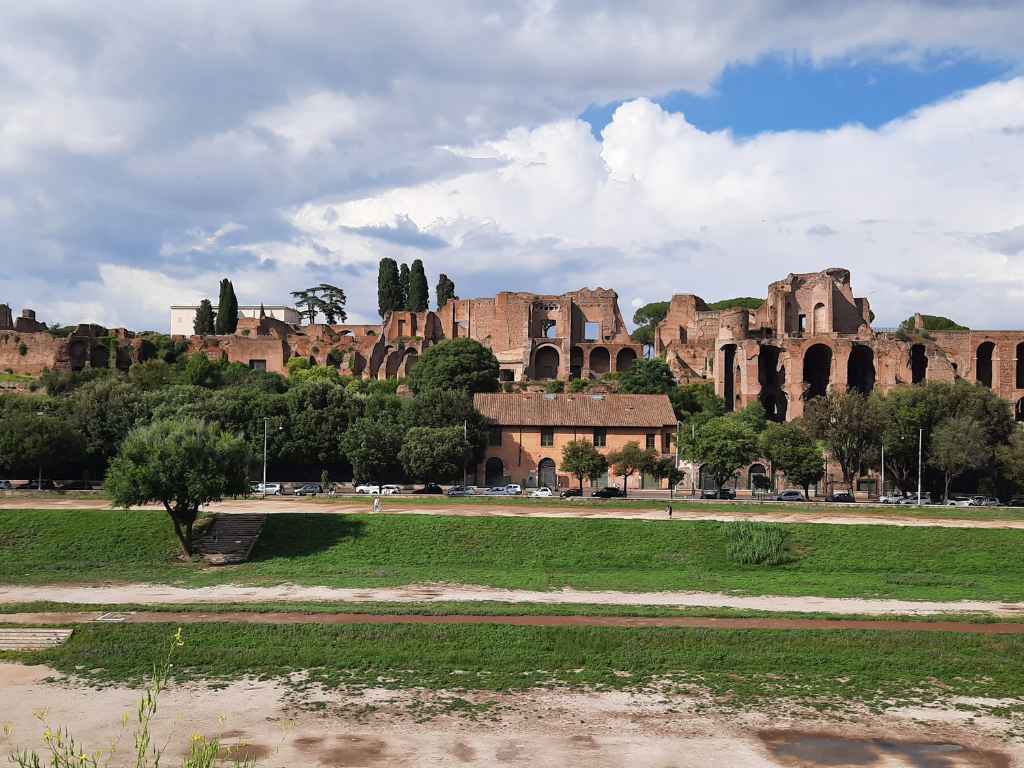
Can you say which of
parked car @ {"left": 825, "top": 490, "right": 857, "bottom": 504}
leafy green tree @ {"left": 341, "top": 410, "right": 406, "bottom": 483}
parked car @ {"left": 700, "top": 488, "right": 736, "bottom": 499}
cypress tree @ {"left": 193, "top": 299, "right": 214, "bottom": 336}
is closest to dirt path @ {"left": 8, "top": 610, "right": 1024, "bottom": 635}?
parked car @ {"left": 700, "top": 488, "right": 736, "bottom": 499}

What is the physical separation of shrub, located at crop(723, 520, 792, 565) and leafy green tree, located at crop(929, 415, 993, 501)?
18.0 metres

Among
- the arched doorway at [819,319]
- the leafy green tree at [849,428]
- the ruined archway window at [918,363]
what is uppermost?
the arched doorway at [819,319]

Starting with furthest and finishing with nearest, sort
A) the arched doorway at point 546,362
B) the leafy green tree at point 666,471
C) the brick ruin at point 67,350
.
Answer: the arched doorway at point 546,362 < the brick ruin at point 67,350 < the leafy green tree at point 666,471

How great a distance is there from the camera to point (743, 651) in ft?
68.7

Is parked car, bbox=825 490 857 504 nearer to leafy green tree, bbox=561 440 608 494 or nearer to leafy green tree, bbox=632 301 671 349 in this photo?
leafy green tree, bbox=561 440 608 494

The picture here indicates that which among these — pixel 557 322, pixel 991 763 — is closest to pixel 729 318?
pixel 557 322

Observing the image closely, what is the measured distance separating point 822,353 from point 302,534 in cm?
5577

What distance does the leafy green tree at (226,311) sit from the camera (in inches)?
3716

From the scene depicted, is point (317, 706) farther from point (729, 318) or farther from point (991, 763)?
point (729, 318)

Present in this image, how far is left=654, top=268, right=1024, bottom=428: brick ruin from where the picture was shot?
239 ft

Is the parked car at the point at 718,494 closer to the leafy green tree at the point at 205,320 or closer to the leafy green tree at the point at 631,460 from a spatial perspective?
the leafy green tree at the point at 631,460

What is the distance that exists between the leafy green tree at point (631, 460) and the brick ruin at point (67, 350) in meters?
51.9

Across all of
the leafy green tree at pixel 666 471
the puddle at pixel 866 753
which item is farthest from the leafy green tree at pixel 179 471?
the puddle at pixel 866 753

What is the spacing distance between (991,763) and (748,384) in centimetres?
6001
